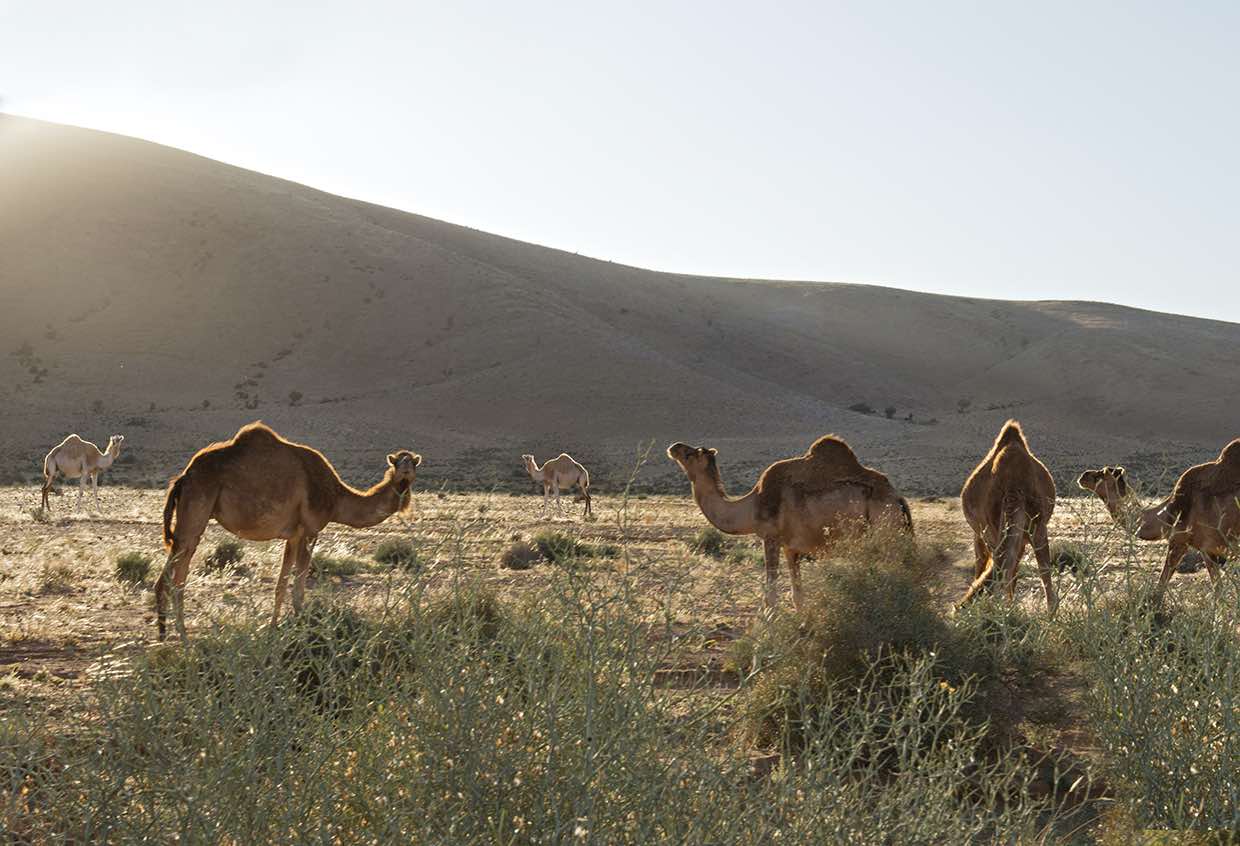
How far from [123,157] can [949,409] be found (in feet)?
194

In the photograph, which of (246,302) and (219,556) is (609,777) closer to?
(219,556)

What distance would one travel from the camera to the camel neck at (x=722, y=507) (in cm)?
1248

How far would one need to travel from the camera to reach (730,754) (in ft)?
14.2

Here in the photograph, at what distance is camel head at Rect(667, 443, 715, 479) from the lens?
1311 centimetres

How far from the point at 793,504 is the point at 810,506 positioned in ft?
0.65

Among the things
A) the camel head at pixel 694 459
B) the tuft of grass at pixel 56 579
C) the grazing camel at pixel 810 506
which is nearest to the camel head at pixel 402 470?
the camel head at pixel 694 459

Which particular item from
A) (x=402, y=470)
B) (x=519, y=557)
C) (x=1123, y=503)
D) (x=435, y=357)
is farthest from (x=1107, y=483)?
(x=435, y=357)

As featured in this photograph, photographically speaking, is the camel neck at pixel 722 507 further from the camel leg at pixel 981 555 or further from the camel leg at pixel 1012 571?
the camel leg at pixel 1012 571

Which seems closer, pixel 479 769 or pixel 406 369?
pixel 479 769

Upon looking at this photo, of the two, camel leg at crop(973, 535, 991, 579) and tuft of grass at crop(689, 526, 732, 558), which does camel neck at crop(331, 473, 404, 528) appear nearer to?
camel leg at crop(973, 535, 991, 579)

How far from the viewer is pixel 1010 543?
35.7ft

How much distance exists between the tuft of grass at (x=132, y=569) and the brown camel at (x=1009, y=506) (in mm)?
9969

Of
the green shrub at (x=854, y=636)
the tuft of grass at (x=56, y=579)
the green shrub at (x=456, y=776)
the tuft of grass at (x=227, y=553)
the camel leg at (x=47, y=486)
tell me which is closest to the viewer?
the green shrub at (x=456, y=776)

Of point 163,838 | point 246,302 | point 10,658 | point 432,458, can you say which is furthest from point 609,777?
point 246,302
